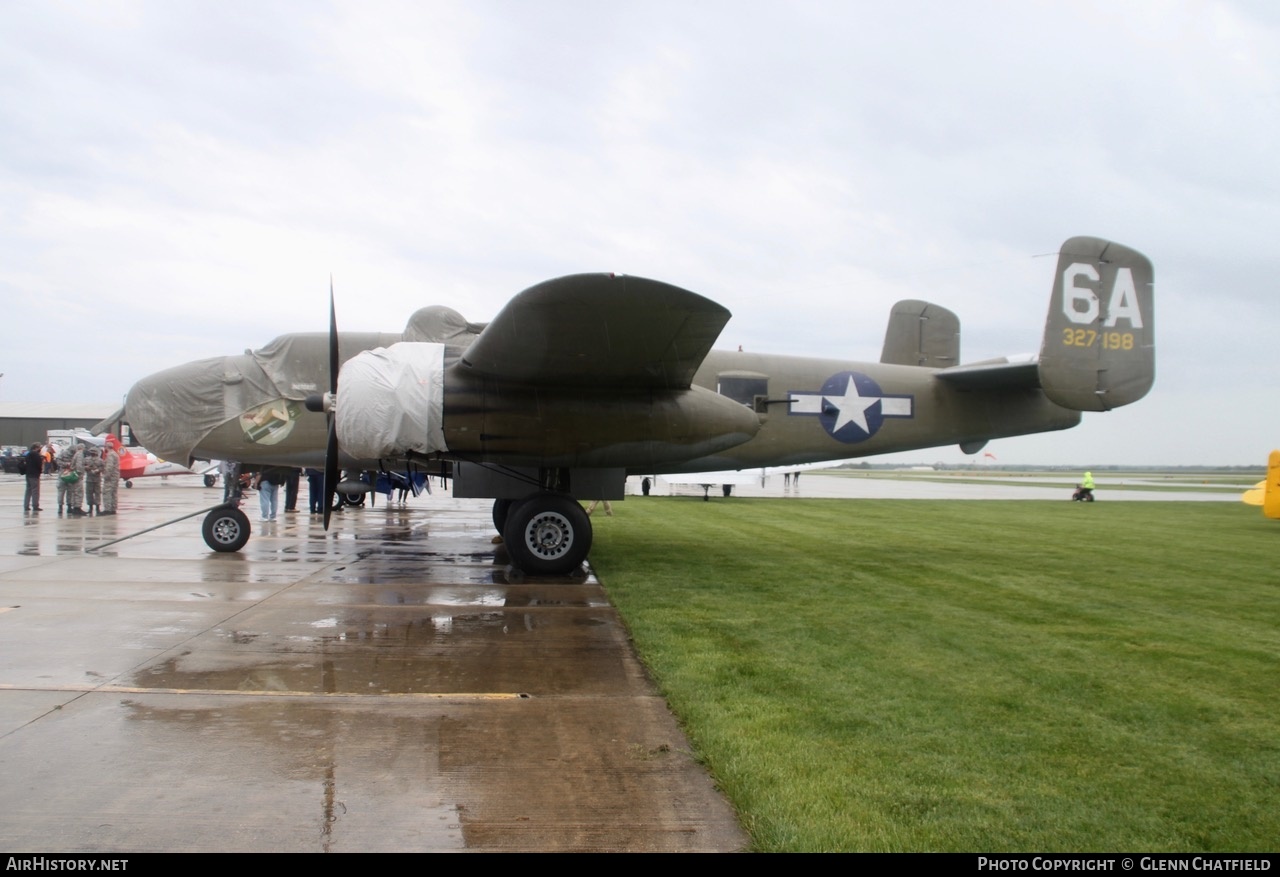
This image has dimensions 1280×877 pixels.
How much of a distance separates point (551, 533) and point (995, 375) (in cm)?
658

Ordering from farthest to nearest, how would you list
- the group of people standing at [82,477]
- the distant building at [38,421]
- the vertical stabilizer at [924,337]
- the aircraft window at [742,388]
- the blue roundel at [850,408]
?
the distant building at [38,421], the group of people standing at [82,477], the vertical stabilizer at [924,337], the blue roundel at [850,408], the aircraft window at [742,388]

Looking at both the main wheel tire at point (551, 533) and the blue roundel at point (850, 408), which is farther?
the blue roundel at point (850, 408)

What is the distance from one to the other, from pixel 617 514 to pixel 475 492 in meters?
8.69

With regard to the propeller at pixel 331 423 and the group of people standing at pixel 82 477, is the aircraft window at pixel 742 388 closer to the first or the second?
the propeller at pixel 331 423

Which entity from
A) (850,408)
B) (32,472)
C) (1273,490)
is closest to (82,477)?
(32,472)

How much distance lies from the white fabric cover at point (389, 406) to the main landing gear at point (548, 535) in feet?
3.98

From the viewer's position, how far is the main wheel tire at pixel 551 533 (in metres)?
9.35

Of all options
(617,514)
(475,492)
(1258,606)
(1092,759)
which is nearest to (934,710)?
(1092,759)

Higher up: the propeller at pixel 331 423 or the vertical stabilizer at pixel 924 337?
the vertical stabilizer at pixel 924 337

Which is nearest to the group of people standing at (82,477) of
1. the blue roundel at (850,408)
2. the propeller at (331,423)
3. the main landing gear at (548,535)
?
the propeller at (331,423)

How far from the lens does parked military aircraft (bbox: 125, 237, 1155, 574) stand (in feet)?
27.7
